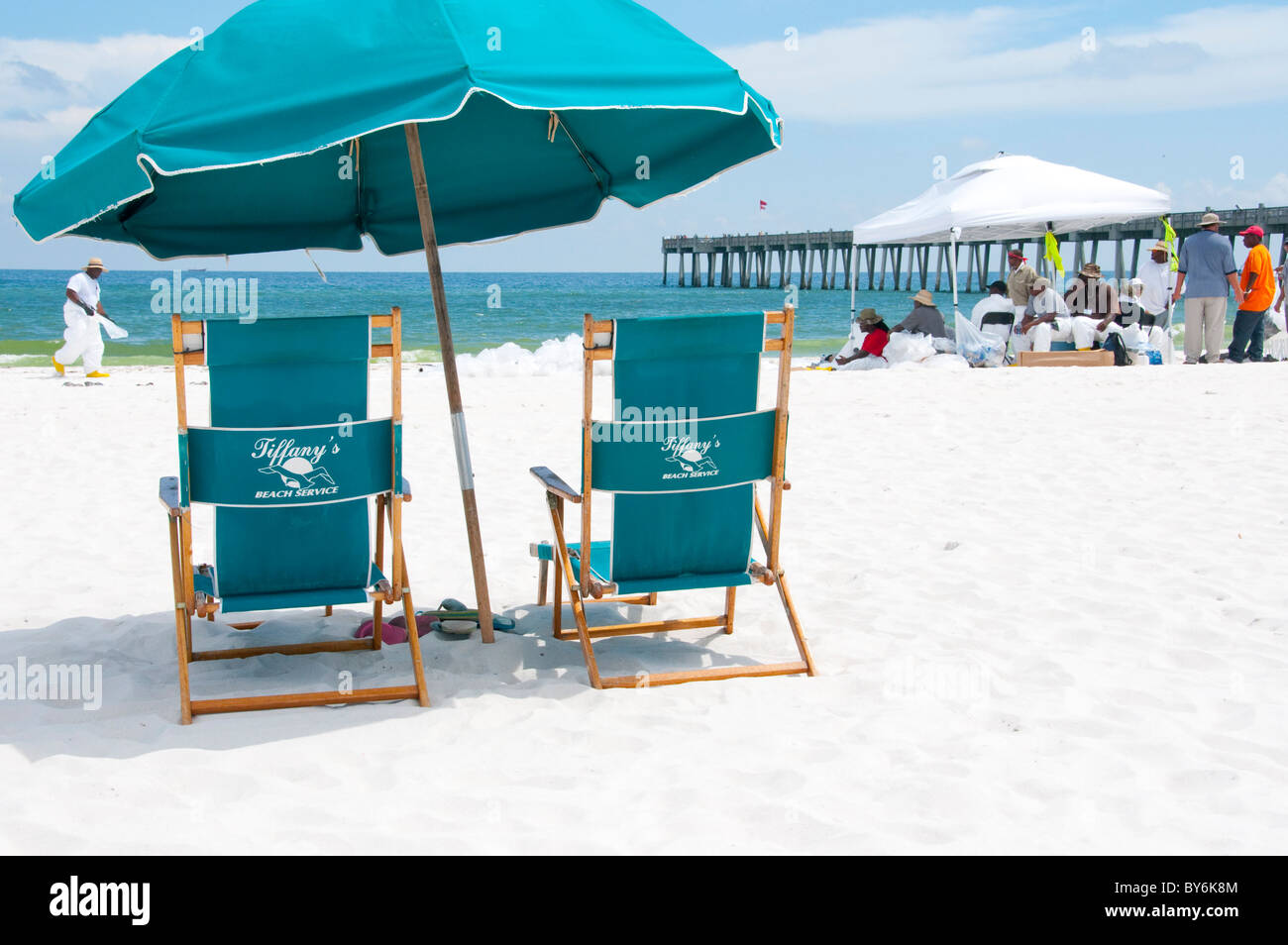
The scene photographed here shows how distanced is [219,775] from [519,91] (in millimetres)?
1644

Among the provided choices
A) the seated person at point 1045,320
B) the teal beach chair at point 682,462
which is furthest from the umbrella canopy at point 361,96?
the seated person at point 1045,320

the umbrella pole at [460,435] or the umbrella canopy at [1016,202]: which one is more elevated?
the umbrella canopy at [1016,202]

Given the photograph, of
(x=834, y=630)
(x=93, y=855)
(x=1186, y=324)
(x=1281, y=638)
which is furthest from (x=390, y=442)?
(x=1186, y=324)

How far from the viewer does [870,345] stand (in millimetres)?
11234

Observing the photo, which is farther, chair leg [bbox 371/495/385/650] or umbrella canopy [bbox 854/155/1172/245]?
umbrella canopy [bbox 854/155/1172/245]

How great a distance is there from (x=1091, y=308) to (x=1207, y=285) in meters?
1.20

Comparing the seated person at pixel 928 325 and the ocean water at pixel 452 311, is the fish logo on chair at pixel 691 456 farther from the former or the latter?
the seated person at pixel 928 325

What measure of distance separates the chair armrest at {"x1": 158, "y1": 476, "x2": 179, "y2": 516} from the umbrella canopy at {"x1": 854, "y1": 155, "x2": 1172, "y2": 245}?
31.9 ft

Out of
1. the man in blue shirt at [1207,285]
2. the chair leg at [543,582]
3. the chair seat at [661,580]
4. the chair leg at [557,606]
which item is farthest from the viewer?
the man in blue shirt at [1207,285]

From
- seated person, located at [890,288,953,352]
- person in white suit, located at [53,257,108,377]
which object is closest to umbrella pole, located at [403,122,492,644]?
person in white suit, located at [53,257,108,377]

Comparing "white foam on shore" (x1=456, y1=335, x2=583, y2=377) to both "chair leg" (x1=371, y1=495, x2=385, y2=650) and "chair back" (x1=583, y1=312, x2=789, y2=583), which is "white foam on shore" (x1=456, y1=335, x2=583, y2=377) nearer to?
"chair leg" (x1=371, y1=495, x2=385, y2=650)

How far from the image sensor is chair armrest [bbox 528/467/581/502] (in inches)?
124

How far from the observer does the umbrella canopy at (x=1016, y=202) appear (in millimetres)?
11406
